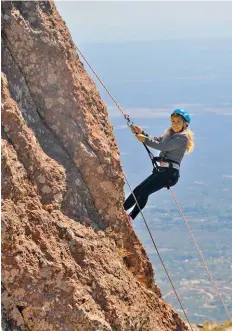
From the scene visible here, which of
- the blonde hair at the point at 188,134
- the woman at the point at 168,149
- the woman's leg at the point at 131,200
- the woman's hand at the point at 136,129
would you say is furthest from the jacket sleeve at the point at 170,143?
the woman's leg at the point at 131,200

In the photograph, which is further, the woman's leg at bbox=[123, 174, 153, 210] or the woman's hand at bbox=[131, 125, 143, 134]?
the woman's leg at bbox=[123, 174, 153, 210]

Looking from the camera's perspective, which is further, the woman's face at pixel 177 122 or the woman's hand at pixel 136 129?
the woman's face at pixel 177 122

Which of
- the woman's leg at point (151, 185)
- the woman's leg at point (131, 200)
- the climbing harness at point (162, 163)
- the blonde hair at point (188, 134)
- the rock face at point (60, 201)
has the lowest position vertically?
the rock face at point (60, 201)

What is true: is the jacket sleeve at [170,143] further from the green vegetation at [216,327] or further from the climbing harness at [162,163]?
the green vegetation at [216,327]

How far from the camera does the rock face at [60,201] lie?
12.0 m

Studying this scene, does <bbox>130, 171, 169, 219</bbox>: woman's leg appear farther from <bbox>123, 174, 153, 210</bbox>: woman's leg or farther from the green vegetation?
the green vegetation

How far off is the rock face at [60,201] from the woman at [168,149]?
4.46 ft

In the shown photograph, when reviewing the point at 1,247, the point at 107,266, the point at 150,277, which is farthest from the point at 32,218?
the point at 150,277

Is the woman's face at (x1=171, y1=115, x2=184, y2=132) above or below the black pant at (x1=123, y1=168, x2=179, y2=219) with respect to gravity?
above

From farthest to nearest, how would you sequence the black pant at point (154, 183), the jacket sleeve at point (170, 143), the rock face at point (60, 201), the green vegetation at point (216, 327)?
the green vegetation at point (216, 327)
the black pant at point (154, 183)
the jacket sleeve at point (170, 143)
the rock face at point (60, 201)

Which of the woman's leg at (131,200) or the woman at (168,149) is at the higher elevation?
the woman at (168,149)

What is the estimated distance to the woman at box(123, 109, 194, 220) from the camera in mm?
16875

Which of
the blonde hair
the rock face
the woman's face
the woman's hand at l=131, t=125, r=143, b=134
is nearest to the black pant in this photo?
the blonde hair

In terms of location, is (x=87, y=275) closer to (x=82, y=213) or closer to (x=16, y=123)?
(x=82, y=213)
